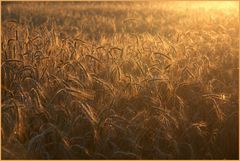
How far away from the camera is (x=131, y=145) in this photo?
2.29 meters

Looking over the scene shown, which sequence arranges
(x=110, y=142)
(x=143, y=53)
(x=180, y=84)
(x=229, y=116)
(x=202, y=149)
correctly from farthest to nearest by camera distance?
(x=143, y=53) < (x=180, y=84) < (x=229, y=116) < (x=202, y=149) < (x=110, y=142)

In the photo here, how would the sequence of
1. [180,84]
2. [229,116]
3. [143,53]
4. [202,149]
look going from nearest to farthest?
[202,149]
[229,116]
[180,84]
[143,53]

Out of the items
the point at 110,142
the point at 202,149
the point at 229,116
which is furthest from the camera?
the point at 229,116

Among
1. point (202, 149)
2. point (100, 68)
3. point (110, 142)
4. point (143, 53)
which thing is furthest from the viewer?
point (143, 53)

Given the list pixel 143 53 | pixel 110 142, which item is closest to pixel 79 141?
pixel 110 142

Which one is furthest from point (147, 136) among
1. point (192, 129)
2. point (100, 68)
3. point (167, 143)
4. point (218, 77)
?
point (218, 77)

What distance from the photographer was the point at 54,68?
118 inches

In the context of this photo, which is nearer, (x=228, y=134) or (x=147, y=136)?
(x=147, y=136)

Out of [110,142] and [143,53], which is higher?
[143,53]

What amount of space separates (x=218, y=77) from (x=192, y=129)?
3.10 feet

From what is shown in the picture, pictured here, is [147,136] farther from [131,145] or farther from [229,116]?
[229,116]

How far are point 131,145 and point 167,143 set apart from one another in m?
0.21

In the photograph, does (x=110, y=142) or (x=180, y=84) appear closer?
(x=110, y=142)

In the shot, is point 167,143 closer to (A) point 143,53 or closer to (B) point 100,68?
(B) point 100,68
